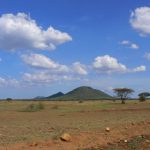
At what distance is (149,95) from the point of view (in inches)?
5655

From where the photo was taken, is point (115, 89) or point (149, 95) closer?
point (115, 89)

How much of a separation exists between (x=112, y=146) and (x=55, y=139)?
90.2 inches

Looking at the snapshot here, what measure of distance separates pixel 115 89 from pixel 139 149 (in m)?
94.7

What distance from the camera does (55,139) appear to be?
58.7 feet

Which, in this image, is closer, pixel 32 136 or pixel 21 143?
pixel 21 143

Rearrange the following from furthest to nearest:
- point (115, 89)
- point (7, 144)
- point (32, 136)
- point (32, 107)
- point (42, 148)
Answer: point (115, 89) → point (32, 107) → point (32, 136) → point (7, 144) → point (42, 148)

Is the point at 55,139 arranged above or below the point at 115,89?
below

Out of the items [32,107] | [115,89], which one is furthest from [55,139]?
[115,89]

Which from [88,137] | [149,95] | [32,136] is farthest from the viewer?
[149,95]

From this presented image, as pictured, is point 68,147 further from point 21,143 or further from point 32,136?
point 32,136

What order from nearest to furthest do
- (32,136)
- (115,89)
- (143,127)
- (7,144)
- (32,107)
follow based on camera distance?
(7,144)
(32,136)
(143,127)
(32,107)
(115,89)

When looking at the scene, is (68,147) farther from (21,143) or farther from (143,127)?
(143,127)

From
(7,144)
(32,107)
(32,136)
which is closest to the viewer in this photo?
(7,144)

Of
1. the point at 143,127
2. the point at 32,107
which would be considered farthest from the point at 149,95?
the point at 143,127
